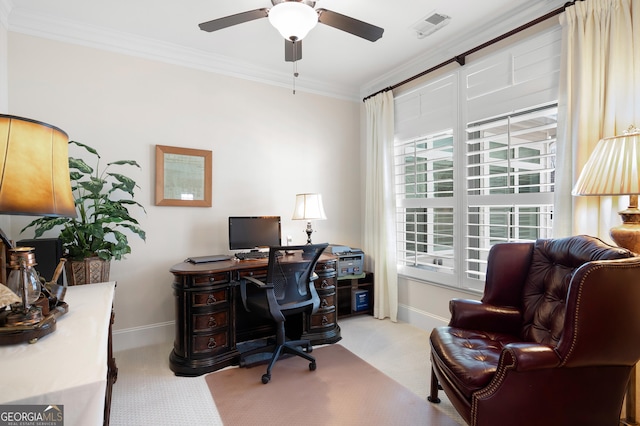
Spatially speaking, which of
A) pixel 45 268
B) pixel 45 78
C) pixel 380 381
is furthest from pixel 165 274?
pixel 380 381

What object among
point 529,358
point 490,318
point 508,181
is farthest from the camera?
point 508,181

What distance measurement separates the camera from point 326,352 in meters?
2.90

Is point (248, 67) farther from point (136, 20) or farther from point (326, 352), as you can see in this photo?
point (326, 352)

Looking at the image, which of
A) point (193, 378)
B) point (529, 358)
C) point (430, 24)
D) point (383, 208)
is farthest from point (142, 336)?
point (430, 24)

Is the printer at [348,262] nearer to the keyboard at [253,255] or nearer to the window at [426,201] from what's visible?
the window at [426,201]

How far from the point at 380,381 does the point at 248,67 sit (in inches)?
130

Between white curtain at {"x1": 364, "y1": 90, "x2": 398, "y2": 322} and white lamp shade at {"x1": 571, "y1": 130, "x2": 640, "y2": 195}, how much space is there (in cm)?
208

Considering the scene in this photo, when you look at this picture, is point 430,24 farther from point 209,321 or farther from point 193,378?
point 193,378

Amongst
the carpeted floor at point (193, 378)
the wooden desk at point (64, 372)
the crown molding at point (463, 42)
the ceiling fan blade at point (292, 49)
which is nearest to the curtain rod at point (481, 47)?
the crown molding at point (463, 42)

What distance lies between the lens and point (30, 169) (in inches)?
36.6

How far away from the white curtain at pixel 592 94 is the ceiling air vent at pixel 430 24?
0.86m

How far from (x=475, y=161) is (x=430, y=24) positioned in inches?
50.7

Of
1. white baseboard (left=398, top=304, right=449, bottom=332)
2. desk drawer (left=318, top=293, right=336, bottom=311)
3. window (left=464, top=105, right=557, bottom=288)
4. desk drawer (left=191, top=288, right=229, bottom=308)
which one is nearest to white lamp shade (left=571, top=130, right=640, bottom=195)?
window (left=464, top=105, right=557, bottom=288)

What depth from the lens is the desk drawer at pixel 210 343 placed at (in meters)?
2.53
